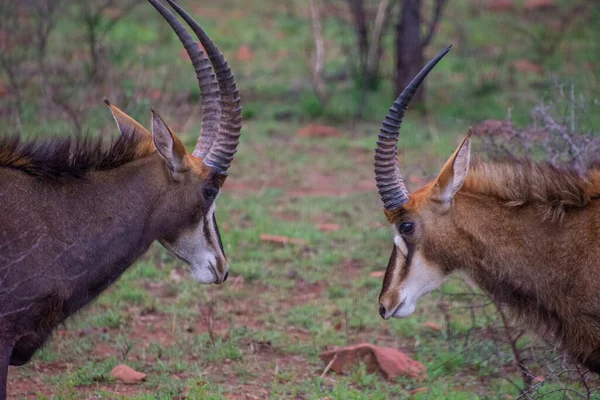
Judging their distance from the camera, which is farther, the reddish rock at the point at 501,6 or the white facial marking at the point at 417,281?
the reddish rock at the point at 501,6

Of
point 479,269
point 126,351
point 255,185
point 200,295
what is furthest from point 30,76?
point 479,269

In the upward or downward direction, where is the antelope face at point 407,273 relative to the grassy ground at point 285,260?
upward

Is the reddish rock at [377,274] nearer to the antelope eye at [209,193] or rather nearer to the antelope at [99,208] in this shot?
the antelope at [99,208]

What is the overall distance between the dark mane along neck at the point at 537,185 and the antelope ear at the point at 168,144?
5.66ft

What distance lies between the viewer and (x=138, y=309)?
8.02m

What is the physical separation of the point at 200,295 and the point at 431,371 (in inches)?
90.1

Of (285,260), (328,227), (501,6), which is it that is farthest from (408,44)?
(501,6)

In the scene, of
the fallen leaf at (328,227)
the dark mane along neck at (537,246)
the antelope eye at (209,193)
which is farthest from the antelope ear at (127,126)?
the fallen leaf at (328,227)

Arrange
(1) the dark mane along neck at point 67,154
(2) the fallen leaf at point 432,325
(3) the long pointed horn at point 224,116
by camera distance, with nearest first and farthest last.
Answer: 1. (1) the dark mane along neck at point 67,154
2. (3) the long pointed horn at point 224,116
3. (2) the fallen leaf at point 432,325

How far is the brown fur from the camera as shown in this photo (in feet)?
17.7

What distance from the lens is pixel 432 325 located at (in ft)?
25.6

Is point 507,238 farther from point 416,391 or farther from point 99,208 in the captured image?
point 99,208

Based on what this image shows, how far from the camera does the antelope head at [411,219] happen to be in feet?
18.7

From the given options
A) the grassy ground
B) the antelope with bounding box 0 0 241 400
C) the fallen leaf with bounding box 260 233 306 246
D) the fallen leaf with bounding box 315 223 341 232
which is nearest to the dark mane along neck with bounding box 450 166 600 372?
the grassy ground
